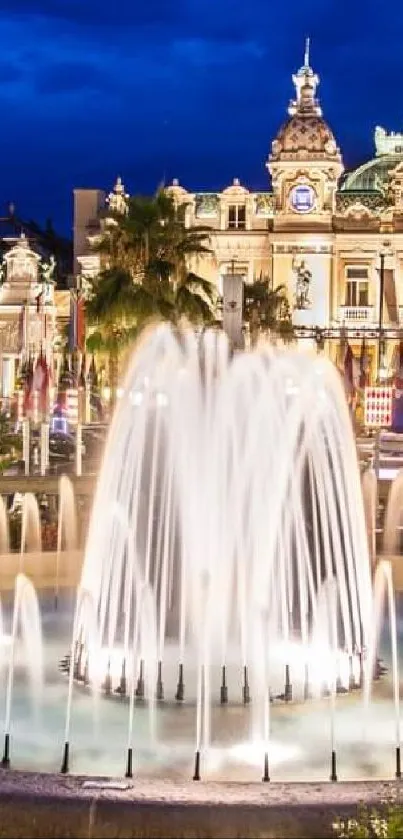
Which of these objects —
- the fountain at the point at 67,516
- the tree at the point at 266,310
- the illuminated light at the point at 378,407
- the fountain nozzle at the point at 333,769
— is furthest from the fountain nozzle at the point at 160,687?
the tree at the point at 266,310

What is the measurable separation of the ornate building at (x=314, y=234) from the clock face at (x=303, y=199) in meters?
0.05

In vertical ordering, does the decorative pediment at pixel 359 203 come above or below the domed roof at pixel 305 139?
below

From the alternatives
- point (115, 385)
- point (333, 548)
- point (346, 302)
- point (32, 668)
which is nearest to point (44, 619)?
point (32, 668)

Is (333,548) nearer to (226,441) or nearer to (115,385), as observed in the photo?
(226,441)

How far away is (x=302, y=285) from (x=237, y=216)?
19.0 feet

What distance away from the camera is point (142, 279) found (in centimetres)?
4350

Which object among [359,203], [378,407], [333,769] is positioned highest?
[359,203]

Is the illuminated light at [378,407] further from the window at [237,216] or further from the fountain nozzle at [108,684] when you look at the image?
the window at [237,216]

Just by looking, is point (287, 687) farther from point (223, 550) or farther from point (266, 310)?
point (266, 310)

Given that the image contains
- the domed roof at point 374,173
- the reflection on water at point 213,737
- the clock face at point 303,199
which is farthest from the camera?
the domed roof at point 374,173

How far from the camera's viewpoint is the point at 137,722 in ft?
45.4

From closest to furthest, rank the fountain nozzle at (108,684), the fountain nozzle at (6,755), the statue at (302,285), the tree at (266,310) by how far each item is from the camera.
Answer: the fountain nozzle at (6,755) < the fountain nozzle at (108,684) < the tree at (266,310) < the statue at (302,285)

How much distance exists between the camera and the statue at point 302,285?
222 ft

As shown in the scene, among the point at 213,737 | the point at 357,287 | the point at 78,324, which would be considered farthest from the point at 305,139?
the point at 213,737
